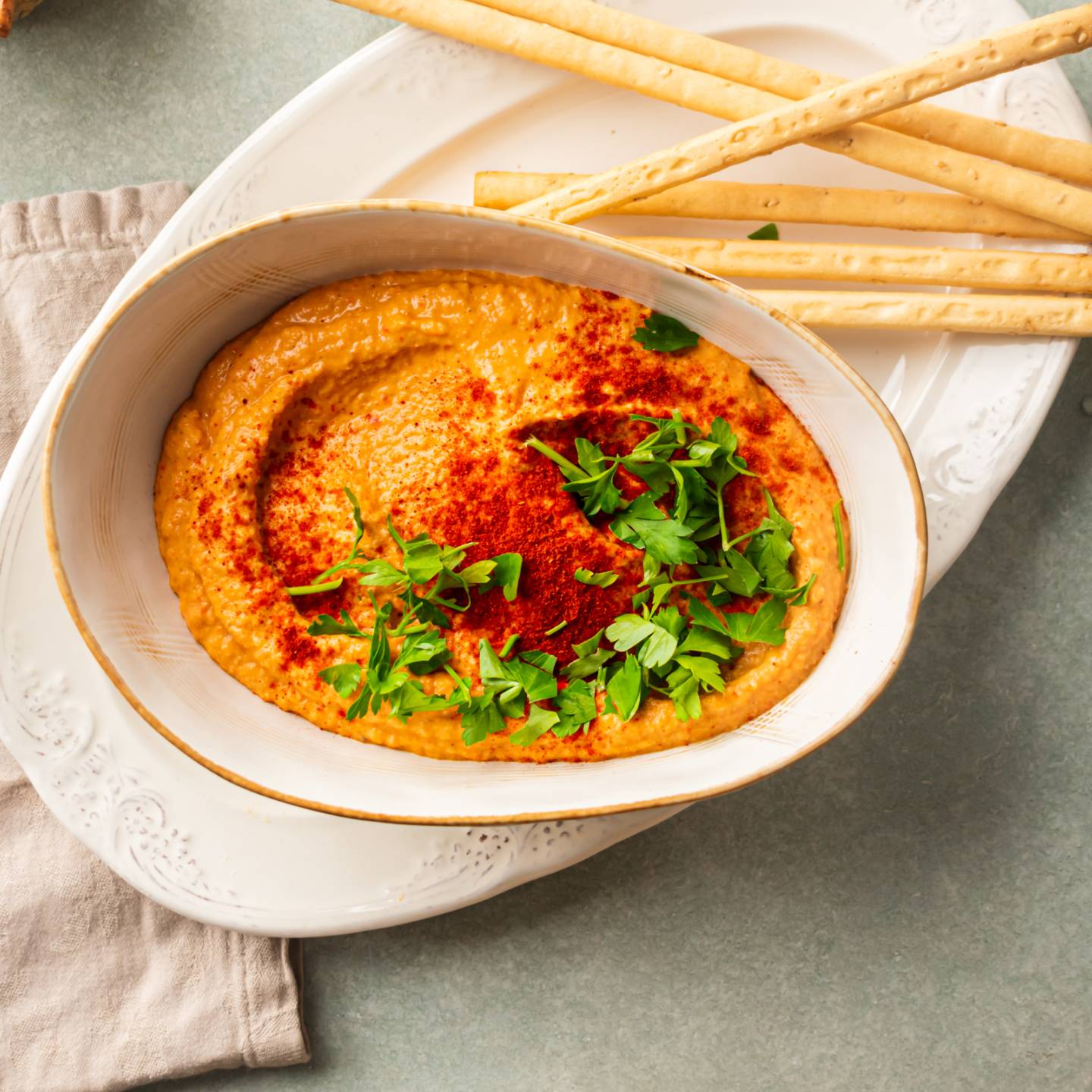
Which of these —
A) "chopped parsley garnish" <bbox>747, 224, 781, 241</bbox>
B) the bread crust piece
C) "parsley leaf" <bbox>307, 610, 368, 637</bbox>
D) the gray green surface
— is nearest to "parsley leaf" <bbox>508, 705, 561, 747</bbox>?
"parsley leaf" <bbox>307, 610, 368, 637</bbox>

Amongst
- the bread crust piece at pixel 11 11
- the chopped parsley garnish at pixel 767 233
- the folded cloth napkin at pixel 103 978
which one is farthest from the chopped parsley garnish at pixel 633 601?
the bread crust piece at pixel 11 11

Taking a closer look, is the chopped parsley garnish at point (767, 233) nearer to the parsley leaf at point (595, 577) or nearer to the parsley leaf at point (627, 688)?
the parsley leaf at point (595, 577)

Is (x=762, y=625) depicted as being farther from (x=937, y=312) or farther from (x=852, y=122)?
(x=852, y=122)

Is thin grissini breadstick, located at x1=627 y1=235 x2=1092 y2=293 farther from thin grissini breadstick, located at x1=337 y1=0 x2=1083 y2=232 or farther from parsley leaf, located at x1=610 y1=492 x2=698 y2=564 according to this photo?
parsley leaf, located at x1=610 y1=492 x2=698 y2=564

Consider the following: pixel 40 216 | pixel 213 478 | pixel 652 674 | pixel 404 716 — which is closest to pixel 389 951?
pixel 404 716

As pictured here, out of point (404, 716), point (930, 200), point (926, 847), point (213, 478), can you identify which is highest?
point (930, 200)

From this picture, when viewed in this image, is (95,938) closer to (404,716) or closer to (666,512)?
(404,716)

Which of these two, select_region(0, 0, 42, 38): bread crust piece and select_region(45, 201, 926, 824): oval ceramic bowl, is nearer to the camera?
select_region(45, 201, 926, 824): oval ceramic bowl
